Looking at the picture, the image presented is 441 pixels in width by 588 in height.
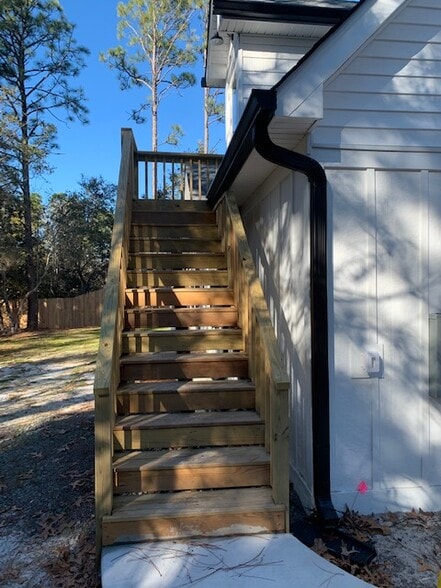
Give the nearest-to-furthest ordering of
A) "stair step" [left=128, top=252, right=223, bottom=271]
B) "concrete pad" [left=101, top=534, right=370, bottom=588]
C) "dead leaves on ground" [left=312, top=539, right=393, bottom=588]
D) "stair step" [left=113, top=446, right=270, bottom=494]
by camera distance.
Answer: "concrete pad" [left=101, top=534, right=370, bottom=588] → "dead leaves on ground" [left=312, top=539, right=393, bottom=588] → "stair step" [left=113, top=446, right=270, bottom=494] → "stair step" [left=128, top=252, right=223, bottom=271]

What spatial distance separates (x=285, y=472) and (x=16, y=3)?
2296 cm

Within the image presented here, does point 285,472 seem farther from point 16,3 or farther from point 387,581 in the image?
point 16,3

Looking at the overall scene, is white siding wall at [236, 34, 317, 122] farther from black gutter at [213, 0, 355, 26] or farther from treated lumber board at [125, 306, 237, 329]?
treated lumber board at [125, 306, 237, 329]

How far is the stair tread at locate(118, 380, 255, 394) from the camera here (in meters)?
3.29

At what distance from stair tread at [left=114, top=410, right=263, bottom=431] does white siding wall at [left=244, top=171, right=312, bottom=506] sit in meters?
0.50

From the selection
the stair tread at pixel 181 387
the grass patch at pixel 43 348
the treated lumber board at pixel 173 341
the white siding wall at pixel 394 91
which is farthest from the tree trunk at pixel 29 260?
the white siding wall at pixel 394 91

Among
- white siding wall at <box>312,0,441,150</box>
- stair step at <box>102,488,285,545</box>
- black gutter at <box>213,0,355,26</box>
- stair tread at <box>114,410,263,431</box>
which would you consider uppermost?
black gutter at <box>213,0,355,26</box>

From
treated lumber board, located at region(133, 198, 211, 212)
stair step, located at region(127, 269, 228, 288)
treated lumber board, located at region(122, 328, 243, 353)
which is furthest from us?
Answer: treated lumber board, located at region(133, 198, 211, 212)

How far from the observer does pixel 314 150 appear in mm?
3230

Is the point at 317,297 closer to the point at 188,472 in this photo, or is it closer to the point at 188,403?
the point at 188,403

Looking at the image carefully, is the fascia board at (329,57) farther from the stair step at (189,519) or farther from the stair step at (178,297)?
the stair step at (189,519)

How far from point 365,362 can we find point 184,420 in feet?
4.57

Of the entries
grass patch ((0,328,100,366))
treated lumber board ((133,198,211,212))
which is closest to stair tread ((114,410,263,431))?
treated lumber board ((133,198,211,212))

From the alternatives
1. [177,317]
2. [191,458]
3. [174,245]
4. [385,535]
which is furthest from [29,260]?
[385,535]
